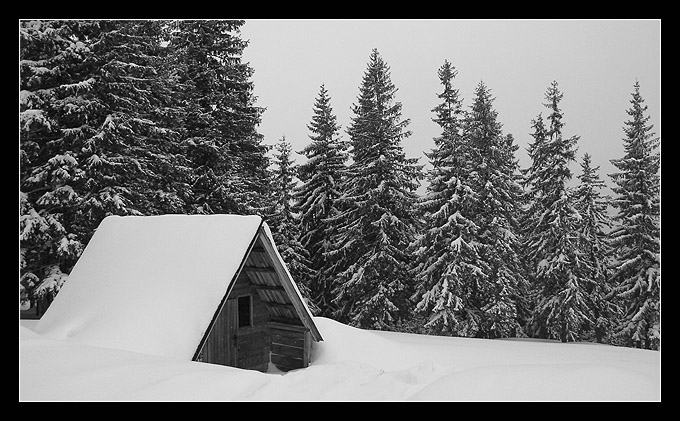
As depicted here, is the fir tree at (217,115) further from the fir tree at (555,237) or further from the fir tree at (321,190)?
the fir tree at (555,237)

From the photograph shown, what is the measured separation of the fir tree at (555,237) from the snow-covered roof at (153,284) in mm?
18839

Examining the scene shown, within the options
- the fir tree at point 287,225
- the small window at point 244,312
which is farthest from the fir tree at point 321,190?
the small window at point 244,312

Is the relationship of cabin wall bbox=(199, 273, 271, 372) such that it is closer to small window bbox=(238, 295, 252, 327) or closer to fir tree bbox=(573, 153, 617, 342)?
small window bbox=(238, 295, 252, 327)

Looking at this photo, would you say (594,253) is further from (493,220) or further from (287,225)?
(287,225)

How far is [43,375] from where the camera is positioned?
213 inches

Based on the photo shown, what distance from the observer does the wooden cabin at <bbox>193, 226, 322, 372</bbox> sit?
30.6ft

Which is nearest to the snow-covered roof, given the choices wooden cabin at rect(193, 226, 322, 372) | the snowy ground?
wooden cabin at rect(193, 226, 322, 372)

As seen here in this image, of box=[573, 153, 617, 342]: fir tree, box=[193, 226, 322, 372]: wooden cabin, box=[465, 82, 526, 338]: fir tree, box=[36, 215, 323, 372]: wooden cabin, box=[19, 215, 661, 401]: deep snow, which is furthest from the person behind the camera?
box=[573, 153, 617, 342]: fir tree

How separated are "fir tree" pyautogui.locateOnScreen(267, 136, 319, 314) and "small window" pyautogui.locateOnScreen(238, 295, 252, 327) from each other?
12.2 m

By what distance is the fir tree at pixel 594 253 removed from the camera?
24.4m

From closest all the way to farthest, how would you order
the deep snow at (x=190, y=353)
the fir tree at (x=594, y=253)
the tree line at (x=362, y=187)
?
the deep snow at (x=190, y=353)
the tree line at (x=362, y=187)
the fir tree at (x=594, y=253)
